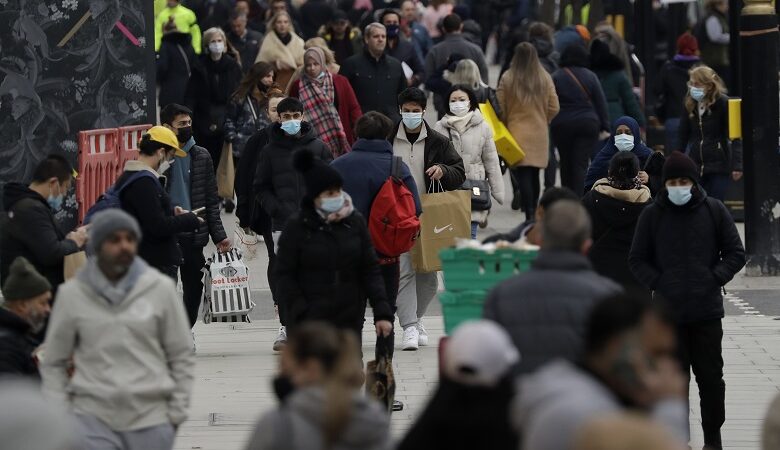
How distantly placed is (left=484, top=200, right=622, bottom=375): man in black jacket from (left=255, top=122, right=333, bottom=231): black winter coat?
5.29 m

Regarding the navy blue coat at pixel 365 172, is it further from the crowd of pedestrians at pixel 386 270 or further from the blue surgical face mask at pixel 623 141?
the blue surgical face mask at pixel 623 141

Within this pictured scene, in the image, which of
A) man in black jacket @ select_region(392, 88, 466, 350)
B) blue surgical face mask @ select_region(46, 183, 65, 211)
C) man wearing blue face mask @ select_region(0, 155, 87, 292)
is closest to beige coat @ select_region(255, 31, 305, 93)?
man in black jacket @ select_region(392, 88, 466, 350)

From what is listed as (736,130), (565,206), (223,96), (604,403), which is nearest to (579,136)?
(736,130)

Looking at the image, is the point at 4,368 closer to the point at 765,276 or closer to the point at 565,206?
the point at 565,206

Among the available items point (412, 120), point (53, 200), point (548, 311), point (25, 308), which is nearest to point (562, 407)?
point (548, 311)

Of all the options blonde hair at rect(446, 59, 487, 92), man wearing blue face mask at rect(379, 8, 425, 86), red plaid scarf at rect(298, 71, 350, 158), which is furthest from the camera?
man wearing blue face mask at rect(379, 8, 425, 86)

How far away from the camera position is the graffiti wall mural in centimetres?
1373

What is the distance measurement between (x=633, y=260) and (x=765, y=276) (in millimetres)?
6358

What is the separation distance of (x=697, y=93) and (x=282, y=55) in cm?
469

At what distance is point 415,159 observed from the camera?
1298cm

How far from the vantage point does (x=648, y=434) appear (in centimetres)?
496

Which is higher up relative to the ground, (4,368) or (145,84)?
(145,84)

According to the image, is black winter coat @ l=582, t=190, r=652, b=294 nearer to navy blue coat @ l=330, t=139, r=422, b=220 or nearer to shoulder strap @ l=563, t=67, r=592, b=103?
navy blue coat @ l=330, t=139, r=422, b=220

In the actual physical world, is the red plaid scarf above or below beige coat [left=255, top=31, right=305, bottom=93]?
below
